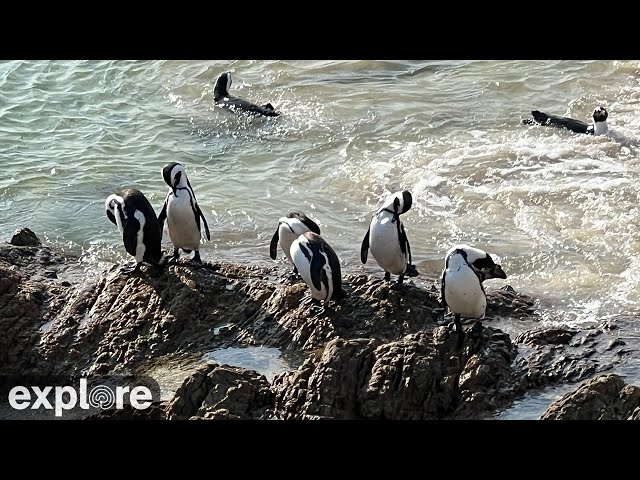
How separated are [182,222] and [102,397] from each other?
1.85 metres

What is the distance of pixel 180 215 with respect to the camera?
7.73 m

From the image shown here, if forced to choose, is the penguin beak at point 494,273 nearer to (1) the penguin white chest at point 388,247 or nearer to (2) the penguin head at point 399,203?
(1) the penguin white chest at point 388,247

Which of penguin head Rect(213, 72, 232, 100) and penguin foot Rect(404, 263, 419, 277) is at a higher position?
penguin head Rect(213, 72, 232, 100)

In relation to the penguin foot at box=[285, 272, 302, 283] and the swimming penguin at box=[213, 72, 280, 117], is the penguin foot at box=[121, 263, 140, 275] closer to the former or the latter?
the penguin foot at box=[285, 272, 302, 283]

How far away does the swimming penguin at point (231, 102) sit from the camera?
43.1 feet

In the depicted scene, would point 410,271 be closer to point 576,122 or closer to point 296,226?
point 296,226

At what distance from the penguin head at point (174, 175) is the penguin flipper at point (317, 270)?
64.9 inches

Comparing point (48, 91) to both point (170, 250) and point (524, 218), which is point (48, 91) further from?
point (524, 218)

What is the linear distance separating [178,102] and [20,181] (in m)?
3.39

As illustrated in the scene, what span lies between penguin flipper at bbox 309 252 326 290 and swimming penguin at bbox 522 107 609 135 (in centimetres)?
600

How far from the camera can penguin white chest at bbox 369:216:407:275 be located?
7.13 metres

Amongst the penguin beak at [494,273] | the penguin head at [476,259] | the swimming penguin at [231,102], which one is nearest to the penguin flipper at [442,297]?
the penguin head at [476,259]

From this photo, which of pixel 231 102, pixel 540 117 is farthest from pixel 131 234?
pixel 540 117

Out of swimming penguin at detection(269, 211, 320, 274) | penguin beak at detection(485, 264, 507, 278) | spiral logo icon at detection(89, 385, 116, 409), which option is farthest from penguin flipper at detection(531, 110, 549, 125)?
spiral logo icon at detection(89, 385, 116, 409)
